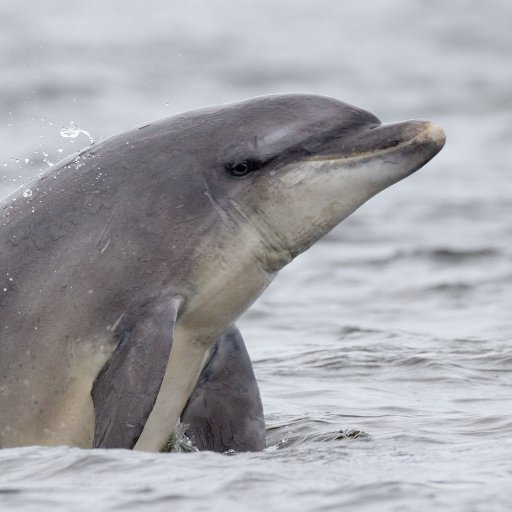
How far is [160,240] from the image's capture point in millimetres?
7707

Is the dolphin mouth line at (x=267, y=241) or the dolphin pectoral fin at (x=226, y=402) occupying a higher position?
the dolphin mouth line at (x=267, y=241)

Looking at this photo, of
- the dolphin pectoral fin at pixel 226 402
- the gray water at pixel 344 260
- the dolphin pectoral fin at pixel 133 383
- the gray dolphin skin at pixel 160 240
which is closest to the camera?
the gray water at pixel 344 260

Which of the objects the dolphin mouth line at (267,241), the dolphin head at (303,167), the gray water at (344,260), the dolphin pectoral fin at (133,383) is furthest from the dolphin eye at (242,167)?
the gray water at (344,260)

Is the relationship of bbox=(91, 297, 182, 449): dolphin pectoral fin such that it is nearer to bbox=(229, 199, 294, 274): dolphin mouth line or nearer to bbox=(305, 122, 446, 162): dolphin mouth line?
bbox=(229, 199, 294, 274): dolphin mouth line

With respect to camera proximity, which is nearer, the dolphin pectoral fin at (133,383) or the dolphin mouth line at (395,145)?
the dolphin pectoral fin at (133,383)

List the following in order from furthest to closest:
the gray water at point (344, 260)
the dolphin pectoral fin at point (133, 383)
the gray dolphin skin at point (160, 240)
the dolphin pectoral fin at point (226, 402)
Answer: the dolphin pectoral fin at point (226, 402), the gray dolphin skin at point (160, 240), the dolphin pectoral fin at point (133, 383), the gray water at point (344, 260)

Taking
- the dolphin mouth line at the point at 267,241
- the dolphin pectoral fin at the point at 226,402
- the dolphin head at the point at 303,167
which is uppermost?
the dolphin head at the point at 303,167

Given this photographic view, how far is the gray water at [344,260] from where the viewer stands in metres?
6.76

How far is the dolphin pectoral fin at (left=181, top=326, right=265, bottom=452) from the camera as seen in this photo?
8375 mm

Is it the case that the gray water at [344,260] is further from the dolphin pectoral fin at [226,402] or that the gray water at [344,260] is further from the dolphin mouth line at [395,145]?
the dolphin mouth line at [395,145]

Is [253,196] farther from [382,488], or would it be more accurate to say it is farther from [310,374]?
[310,374]

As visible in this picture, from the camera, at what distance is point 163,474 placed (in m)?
6.77

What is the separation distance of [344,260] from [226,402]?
28.0 feet

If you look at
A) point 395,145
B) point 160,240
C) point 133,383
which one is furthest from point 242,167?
point 133,383
